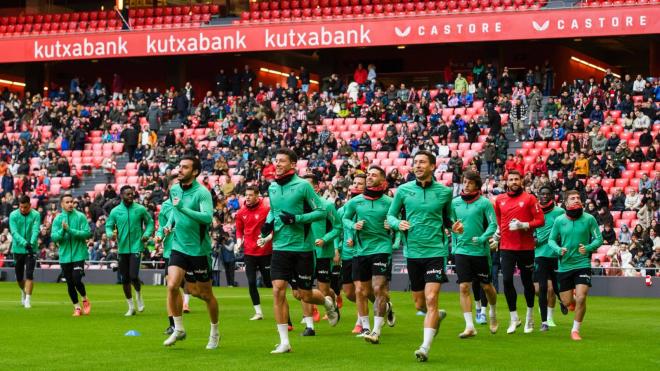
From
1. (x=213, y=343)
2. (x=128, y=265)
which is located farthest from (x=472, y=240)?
(x=128, y=265)

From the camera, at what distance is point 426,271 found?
13.4 meters

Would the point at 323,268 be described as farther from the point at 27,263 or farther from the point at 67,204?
the point at 27,263

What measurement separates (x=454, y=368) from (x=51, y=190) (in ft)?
111

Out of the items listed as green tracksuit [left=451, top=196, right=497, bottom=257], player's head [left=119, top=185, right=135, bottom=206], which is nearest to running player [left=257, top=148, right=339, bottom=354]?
green tracksuit [left=451, top=196, right=497, bottom=257]

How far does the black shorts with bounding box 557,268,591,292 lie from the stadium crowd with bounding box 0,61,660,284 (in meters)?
14.4

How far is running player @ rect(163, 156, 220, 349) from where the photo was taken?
1397 centimetres

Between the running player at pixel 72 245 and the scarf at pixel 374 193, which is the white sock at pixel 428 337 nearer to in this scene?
the scarf at pixel 374 193

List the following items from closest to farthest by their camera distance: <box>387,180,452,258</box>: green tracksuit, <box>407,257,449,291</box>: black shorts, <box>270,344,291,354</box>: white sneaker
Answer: <box>407,257,449,291</box>: black shorts → <box>387,180,452,258</box>: green tracksuit → <box>270,344,291,354</box>: white sneaker

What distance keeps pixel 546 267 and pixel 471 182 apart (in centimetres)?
210

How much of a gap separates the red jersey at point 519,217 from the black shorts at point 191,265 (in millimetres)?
4919

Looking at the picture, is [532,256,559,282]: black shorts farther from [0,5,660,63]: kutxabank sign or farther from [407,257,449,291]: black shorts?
[0,5,660,63]: kutxabank sign

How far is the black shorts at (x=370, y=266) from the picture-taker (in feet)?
52.0

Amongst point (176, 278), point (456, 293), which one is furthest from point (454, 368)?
point (456, 293)

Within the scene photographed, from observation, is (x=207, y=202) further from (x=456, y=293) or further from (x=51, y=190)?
(x=51, y=190)
